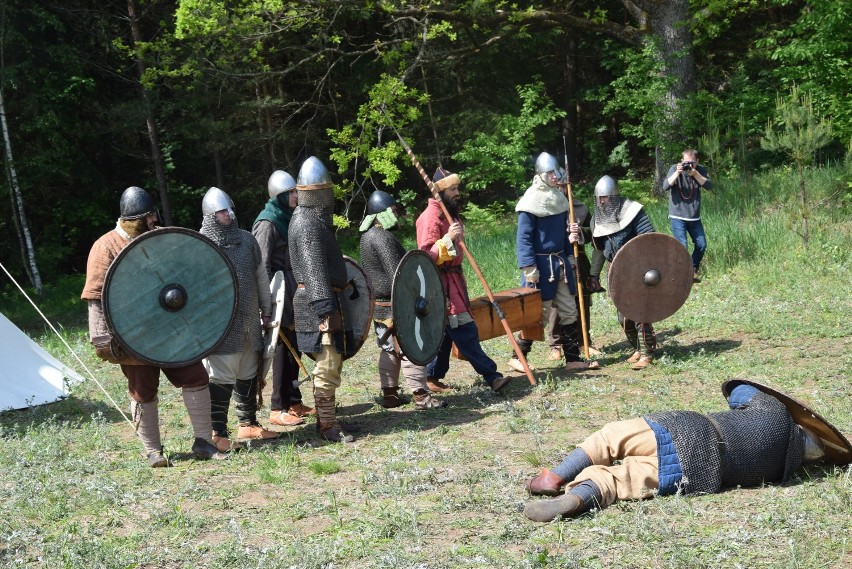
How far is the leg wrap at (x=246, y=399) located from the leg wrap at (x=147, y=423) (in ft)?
2.14

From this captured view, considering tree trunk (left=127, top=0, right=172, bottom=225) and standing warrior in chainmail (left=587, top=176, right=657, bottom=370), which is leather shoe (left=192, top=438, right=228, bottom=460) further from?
tree trunk (left=127, top=0, right=172, bottom=225)

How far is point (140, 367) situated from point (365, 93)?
14.6 metres

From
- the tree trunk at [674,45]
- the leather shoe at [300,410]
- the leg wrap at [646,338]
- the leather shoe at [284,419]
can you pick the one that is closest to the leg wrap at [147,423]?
the leather shoe at [284,419]

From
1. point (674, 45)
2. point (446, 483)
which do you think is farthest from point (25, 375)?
point (674, 45)

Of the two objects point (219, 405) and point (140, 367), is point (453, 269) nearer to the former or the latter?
point (219, 405)

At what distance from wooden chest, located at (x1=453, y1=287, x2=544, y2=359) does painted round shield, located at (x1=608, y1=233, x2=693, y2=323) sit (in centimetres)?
68

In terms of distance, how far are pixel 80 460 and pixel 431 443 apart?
6.77 feet

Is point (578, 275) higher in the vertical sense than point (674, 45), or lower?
lower

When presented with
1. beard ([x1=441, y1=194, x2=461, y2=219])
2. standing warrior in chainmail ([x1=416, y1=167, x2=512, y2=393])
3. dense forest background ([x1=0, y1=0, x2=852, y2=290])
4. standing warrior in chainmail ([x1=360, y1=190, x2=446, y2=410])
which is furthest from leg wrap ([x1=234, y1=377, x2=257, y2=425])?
dense forest background ([x1=0, y1=0, x2=852, y2=290])

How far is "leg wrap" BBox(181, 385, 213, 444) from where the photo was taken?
19.7 ft

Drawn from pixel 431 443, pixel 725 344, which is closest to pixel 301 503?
pixel 431 443

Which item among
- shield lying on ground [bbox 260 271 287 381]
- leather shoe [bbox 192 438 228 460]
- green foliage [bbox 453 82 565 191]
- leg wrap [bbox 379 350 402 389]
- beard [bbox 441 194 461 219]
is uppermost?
green foliage [bbox 453 82 565 191]

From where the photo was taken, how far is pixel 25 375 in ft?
29.2

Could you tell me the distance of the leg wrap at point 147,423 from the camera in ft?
19.6
